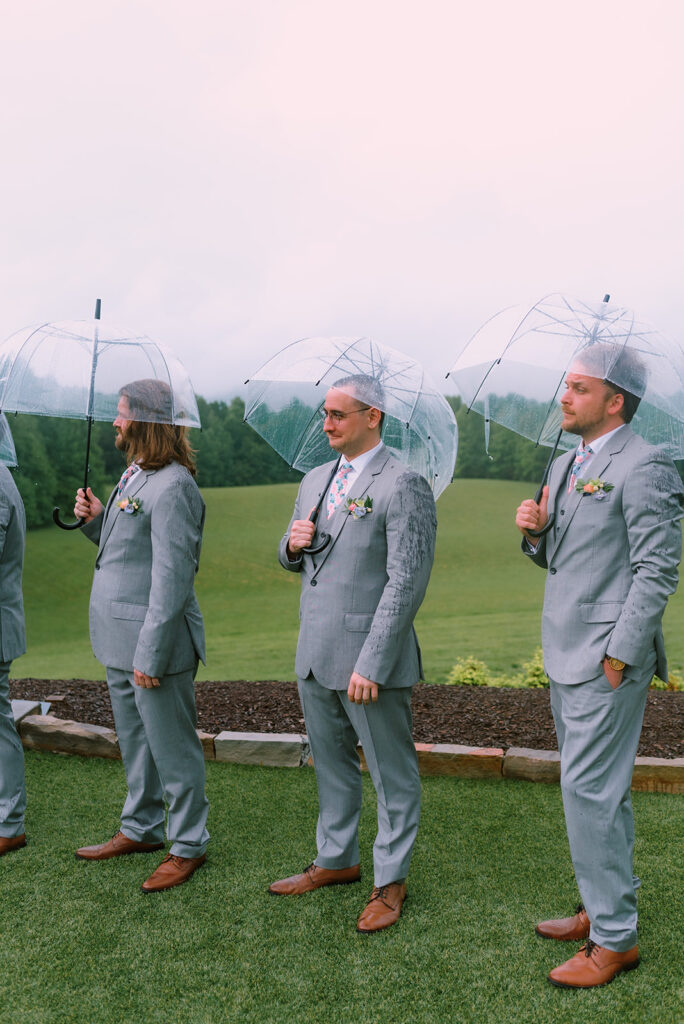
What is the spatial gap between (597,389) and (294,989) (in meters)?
2.42

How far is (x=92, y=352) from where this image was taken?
383 cm

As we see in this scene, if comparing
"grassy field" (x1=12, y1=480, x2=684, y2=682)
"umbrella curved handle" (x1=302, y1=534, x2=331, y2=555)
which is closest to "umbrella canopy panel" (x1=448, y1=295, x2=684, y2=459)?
"umbrella curved handle" (x1=302, y1=534, x2=331, y2=555)

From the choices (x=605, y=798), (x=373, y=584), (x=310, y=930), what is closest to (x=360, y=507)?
(x=373, y=584)

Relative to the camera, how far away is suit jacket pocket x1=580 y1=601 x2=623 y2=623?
9.57 ft

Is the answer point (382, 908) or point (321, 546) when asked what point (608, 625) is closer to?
point (321, 546)

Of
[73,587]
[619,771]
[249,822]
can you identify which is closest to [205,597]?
[73,587]

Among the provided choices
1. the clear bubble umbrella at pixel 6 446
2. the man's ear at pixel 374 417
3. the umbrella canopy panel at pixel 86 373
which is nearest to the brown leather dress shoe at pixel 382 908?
the man's ear at pixel 374 417

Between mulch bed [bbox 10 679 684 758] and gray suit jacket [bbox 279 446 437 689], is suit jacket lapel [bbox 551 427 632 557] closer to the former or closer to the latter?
gray suit jacket [bbox 279 446 437 689]

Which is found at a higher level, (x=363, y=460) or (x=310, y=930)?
(x=363, y=460)

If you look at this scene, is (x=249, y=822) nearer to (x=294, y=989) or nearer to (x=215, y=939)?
(x=215, y=939)

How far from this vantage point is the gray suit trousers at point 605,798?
9.57 ft

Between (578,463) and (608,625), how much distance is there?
2.06 ft

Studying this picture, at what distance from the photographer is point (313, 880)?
12.1 ft

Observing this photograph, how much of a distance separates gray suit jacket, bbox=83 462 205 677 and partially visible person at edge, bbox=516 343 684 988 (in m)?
1.66
